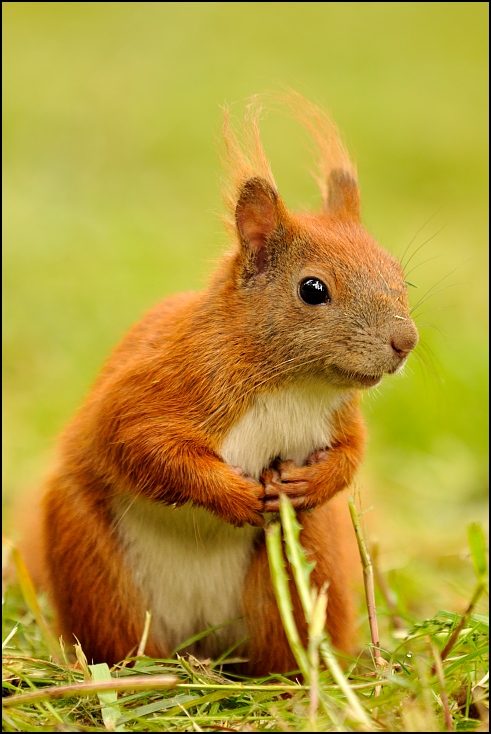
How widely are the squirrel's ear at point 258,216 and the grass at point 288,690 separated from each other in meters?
1.04

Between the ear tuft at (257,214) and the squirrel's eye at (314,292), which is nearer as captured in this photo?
the squirrel's eye at (314,292)

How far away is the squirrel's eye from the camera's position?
3.49 m

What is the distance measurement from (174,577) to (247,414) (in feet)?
2.28

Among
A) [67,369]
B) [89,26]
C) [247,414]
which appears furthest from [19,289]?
[89,26]

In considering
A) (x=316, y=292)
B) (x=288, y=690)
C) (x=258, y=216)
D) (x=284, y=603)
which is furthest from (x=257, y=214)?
(x=288, y=690)

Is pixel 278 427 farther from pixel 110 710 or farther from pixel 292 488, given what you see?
pixel 110 710

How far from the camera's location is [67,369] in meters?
7.87

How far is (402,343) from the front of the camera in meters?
3.36

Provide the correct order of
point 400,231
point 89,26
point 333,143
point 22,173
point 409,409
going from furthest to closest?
1. point 89,26
2. point 400,231
3. point 22,173
4. point 409,409
5. point 333,143

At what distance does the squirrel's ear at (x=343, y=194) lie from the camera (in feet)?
13.1

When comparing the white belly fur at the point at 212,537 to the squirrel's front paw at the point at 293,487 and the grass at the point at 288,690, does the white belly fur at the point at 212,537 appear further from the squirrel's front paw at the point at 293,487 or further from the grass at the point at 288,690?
the grass at the point at 288,690

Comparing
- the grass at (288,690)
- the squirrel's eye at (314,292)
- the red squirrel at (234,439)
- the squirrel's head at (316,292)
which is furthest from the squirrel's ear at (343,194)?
the grass at (288,690)

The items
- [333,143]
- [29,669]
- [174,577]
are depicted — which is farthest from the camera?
[333,143]

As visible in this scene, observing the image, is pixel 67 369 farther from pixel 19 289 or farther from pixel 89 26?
pixel 89 26
